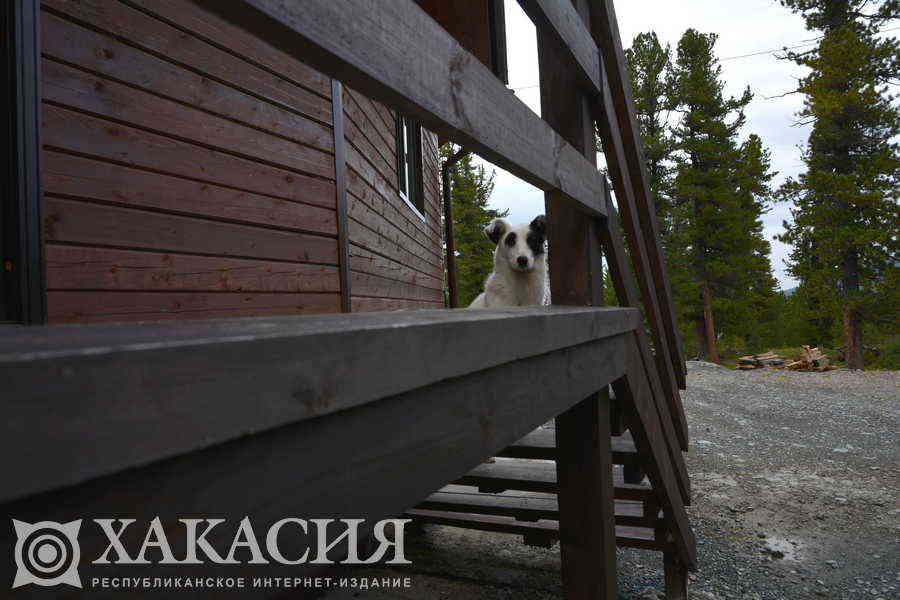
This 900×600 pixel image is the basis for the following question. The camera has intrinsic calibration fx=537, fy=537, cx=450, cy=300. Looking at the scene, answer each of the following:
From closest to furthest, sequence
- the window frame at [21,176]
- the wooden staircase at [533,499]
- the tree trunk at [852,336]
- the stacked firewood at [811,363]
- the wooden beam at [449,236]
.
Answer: the window frame at [21,176] < the wooden staircase at [533,499] < the wooden beam at [449,236] < the stacked firewood at [811,363] < the tree trunk at [852,336]

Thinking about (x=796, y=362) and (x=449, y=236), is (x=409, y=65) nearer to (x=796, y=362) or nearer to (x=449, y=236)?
(x=449, y=236)

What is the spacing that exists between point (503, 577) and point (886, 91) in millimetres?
21561

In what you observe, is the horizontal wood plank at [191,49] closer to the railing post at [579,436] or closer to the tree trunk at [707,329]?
the railing post at [579,436]

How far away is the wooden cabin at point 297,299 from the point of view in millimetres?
418

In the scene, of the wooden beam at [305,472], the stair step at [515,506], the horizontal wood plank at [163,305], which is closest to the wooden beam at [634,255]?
the stair step at [515,506]

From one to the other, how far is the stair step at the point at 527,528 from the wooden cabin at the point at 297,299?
0.09ft

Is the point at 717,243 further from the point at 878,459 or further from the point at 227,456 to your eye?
the point at 227,456

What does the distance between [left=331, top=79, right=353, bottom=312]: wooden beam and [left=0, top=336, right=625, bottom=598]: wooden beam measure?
10.3 ft

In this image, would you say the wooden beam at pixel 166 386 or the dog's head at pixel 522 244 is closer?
the wooden beam at pixel 166 386

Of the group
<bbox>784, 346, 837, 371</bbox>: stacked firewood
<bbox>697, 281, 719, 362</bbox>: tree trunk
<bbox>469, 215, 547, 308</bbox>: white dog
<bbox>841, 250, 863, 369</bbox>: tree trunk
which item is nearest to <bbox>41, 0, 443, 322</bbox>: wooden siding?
<bbox>469, 215, 547, 308</bbox>: white dog

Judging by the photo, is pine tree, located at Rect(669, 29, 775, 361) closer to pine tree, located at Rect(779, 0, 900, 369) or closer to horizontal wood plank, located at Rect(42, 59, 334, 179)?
pine tree, located at Rect(779, 0, 900, 369)

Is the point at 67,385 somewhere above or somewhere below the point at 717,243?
below

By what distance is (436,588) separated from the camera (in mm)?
3545

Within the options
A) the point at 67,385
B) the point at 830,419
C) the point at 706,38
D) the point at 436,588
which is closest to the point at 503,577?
the point at 436,588
